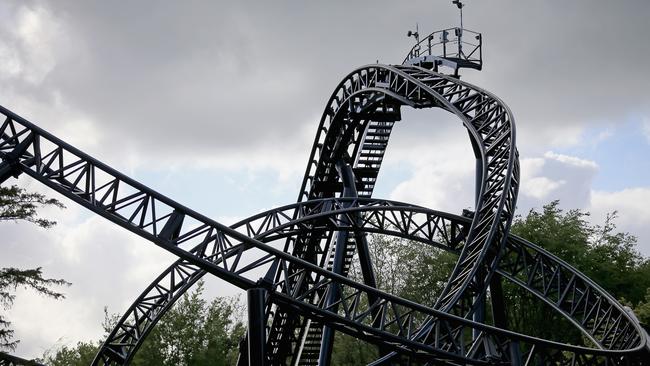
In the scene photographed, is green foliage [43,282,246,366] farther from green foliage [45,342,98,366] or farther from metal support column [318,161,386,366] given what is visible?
metal support column [318,161,386,366]

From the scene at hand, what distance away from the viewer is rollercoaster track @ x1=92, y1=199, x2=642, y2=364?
18406mm

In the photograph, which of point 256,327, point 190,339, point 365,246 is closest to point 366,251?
point 365,246

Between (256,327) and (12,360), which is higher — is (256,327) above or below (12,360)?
above

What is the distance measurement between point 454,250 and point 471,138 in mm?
3683

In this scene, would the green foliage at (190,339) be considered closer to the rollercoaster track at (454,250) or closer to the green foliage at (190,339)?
the green foliage at (190,339)

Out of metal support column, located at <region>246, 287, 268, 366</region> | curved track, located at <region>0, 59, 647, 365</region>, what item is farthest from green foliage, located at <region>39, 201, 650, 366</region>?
metal support column, located at <region>246, 287, 268, 366</region>

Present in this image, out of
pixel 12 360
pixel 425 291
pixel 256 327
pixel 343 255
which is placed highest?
pixel 425 291

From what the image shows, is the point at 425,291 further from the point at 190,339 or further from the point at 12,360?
the point at 12,360

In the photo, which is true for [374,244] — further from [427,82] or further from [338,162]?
[427,82]

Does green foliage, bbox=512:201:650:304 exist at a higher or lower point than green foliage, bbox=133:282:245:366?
higher

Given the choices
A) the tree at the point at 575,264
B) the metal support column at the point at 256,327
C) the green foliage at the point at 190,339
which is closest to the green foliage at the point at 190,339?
the green foliage at the point at 190,339

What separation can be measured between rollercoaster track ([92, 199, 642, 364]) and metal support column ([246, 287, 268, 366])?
16.3ft

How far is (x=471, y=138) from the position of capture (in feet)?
61.9

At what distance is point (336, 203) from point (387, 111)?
2790 millimetres
